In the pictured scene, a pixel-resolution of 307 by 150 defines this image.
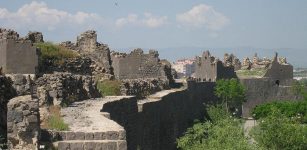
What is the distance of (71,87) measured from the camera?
17.3 metres

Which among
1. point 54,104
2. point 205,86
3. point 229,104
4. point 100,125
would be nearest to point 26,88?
point 100,125

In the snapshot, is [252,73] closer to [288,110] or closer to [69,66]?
[288,110]

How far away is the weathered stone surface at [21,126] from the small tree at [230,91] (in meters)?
37.9

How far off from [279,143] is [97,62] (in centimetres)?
739

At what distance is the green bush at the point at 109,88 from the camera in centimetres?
2198

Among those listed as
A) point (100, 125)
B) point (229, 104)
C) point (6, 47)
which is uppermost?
point (6, 47)

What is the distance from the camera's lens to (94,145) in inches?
371

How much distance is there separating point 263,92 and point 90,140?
45.9 m

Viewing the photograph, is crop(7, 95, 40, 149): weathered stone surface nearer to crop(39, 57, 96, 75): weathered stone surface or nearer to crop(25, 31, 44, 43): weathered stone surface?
crop(39, 57, 96, 75): weathered stone surface

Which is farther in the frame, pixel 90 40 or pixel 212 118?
pixel 212 118

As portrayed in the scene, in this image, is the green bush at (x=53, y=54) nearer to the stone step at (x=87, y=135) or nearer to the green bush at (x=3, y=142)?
the green bush at (x=3, y=142)

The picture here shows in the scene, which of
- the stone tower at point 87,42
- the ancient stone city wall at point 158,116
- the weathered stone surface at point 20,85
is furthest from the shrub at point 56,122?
the stone tower at point 87,42

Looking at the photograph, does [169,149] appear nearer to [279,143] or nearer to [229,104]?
[279,143]

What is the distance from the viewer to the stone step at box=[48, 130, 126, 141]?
9781 millimetres
